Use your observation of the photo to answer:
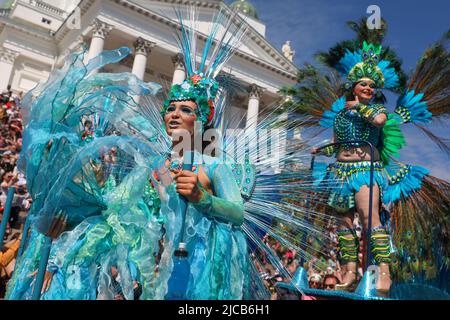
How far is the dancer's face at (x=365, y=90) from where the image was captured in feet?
12.7

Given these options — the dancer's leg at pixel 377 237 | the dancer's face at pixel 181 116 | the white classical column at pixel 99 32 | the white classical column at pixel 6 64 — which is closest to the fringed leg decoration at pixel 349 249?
the dancer's leg at pixel 377 237

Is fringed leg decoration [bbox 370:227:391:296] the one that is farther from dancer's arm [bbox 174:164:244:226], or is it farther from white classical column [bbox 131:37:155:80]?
white classical column [bbox 131:37:155:80]

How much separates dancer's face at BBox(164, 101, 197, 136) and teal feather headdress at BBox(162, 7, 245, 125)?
36 millimetres

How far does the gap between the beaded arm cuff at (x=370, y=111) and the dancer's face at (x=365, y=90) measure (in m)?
0.20

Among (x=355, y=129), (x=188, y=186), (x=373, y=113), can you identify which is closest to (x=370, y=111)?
(x=373, y=113)

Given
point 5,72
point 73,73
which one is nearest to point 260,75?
point 5,72

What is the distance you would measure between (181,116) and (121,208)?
2.83 ft

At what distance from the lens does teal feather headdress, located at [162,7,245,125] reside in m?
2.72

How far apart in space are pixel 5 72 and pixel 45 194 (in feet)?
98.5

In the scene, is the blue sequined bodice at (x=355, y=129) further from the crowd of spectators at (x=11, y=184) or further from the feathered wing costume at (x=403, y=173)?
the crowd of spectators at (x=11, y=184)

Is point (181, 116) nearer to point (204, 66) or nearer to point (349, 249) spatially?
point (204, 66)

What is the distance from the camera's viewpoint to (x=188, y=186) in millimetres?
2051

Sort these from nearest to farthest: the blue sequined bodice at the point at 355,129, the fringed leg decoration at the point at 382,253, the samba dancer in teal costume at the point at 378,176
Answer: the fringed leg decoration at the point at 382,253, the samba dancer in teal costume at the point at 378,176, the blue sequined bodice at the point at 355,129
